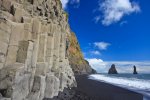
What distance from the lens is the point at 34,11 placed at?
48.5 ft

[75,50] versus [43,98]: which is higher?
[75,50]

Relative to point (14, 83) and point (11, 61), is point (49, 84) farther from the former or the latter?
point (14, 83)

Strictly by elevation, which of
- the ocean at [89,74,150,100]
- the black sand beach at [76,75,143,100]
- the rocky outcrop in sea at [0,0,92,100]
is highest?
the rocky outcrop in sea at [0,0,92,100]

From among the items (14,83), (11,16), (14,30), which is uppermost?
(11,16)

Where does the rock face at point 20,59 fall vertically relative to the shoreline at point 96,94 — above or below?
above

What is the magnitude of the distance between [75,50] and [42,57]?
93560 millimetres

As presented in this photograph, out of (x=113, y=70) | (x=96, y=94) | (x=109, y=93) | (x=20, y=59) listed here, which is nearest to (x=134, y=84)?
(x=109, y=93)

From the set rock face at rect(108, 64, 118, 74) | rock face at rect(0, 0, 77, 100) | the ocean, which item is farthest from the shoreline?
rock face at rect(108, 64, 118, 74)

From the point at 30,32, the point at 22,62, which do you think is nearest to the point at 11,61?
the point at 22,62

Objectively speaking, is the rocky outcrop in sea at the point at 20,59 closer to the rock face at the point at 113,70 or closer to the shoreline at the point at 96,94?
the shoreline at the point at 96,94

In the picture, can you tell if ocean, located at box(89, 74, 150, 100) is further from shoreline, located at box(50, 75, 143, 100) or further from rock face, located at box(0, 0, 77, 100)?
rock face, located at box(0, 0, 77, 100)

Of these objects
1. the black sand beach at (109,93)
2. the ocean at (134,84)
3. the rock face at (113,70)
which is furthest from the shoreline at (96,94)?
the rock face at (113,70)

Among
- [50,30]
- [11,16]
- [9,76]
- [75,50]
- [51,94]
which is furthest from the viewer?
[75,50]

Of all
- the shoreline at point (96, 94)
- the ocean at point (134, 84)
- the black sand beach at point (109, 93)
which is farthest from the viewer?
the ocean at point (134, 84)
